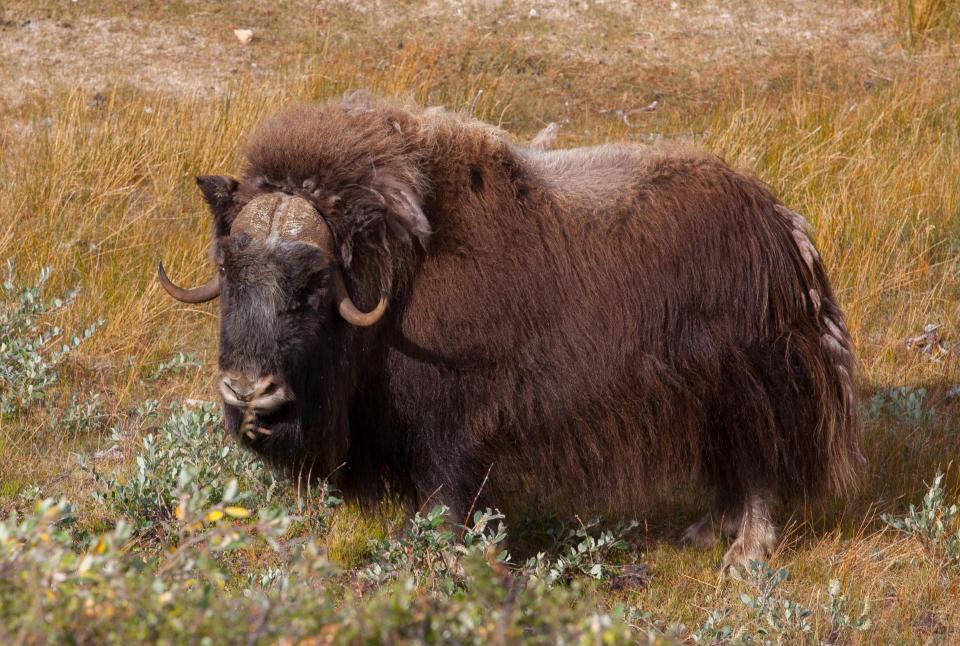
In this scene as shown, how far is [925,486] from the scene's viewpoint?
4.31 m

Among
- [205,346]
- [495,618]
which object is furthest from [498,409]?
[205,346]

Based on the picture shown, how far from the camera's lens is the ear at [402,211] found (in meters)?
3.34

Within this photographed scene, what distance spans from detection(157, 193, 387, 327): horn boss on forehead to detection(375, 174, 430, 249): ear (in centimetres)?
19

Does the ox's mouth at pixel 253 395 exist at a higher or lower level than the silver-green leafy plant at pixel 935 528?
higher

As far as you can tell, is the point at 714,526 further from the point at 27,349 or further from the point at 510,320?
the point at 27,349

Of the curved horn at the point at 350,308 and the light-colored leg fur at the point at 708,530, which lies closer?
the curved horn at the point at 350,308

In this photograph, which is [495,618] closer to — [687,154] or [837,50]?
[687,154]

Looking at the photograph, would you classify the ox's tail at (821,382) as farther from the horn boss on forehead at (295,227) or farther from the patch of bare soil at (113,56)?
the patch of bare soil at (113,56)

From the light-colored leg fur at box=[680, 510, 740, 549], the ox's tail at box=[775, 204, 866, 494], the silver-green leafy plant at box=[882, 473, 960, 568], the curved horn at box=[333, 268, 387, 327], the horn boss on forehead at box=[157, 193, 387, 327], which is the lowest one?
the light-colored leg fur at box=[680, 510, 740, 549]

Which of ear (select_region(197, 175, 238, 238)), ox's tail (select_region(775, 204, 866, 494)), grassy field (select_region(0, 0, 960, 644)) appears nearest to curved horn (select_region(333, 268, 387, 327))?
ear (select_region(197, 175, 238, 238))

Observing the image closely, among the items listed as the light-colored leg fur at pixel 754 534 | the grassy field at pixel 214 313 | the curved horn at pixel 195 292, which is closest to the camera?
the grassy field at pixel 214 313

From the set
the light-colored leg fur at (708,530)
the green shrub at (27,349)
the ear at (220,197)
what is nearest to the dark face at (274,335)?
the ear at (220,197)

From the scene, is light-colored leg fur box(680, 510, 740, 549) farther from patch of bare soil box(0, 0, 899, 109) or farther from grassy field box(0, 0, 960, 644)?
patch of bare soil box(0, 0, 899, 109)

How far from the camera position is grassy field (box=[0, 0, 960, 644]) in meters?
2.04
